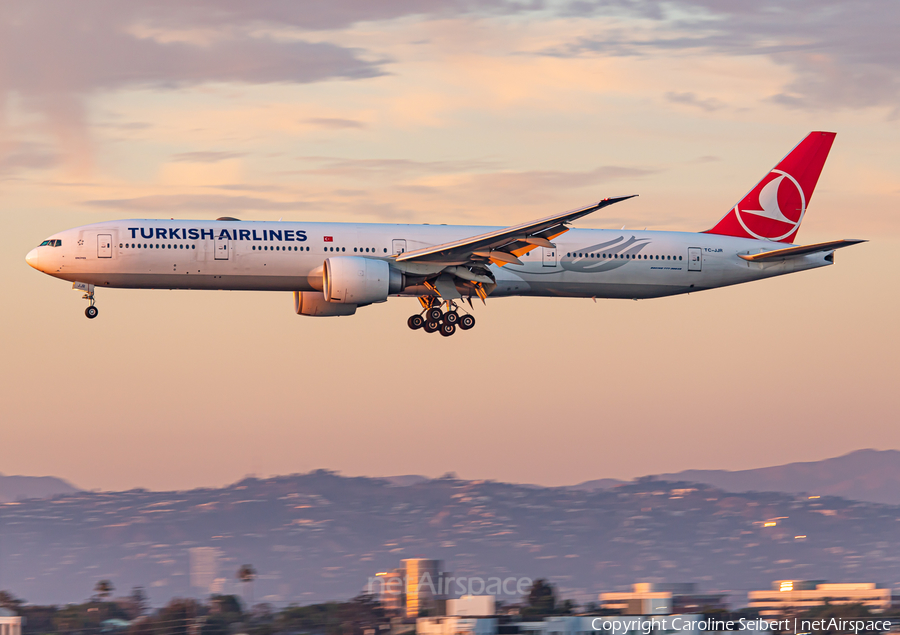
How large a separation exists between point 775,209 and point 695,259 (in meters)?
6.18

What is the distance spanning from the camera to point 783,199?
51125 millimetres

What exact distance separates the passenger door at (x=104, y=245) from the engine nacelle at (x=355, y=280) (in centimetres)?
803

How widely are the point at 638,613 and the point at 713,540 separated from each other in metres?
28.7

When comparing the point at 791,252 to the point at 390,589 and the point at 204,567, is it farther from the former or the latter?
the point at 204,567

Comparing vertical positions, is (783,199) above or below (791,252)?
above

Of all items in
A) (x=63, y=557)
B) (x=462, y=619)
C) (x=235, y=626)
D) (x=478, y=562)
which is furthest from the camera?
(x=63, y=557)

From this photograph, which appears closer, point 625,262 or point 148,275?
point 148,275

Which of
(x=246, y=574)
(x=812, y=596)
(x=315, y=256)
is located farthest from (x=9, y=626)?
(x=812, y=596)

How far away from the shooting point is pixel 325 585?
69312 mm

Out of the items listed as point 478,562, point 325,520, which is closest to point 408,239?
point 478,562

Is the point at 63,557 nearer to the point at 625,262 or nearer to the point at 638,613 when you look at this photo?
the point at 638,613

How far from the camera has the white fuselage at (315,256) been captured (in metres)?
41.1

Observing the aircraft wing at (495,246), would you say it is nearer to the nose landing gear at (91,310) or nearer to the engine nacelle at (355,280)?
the engine nacelle at (355,280)

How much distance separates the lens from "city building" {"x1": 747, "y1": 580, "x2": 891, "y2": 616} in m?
56.9
